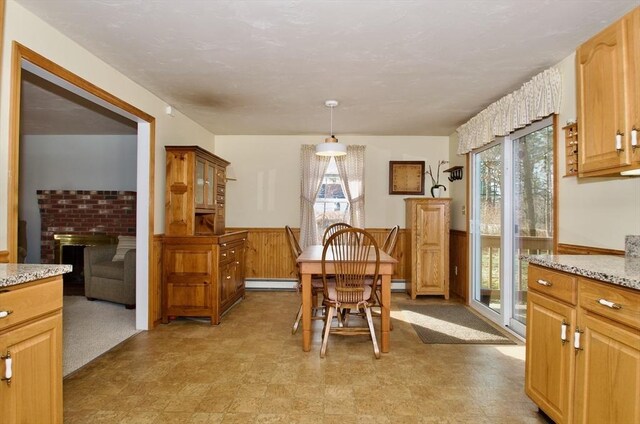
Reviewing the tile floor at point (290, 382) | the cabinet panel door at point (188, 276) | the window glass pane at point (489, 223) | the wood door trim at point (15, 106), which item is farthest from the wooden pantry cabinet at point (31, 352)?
the window glass pane at point (489, 223)

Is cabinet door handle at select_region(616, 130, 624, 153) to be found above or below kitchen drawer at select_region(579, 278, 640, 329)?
above

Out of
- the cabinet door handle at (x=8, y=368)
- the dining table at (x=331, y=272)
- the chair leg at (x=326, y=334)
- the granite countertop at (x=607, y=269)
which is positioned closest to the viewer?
the cabinet door handle at (x=8, y=368)

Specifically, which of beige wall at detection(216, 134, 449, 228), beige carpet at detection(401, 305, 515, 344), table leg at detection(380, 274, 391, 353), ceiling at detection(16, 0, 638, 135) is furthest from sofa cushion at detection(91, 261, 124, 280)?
beige carpet at detection(401, 305, 515, 344)

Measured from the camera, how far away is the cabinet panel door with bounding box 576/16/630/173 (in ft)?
6.02

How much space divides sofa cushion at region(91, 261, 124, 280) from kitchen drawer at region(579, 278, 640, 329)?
15.2ft

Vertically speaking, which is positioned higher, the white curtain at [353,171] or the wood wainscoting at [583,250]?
the white curtain at [353,171]

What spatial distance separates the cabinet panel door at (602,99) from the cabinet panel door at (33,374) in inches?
110

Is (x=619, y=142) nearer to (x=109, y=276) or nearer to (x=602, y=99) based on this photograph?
(x=602, y=99)

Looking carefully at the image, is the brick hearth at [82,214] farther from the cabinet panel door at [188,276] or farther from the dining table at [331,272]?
the dining table at [331,272]

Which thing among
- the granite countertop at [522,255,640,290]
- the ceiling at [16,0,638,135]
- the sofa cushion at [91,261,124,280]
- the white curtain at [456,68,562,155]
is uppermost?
the ceiling at [16,0,638,135]

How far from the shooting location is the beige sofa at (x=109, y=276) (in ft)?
14.1

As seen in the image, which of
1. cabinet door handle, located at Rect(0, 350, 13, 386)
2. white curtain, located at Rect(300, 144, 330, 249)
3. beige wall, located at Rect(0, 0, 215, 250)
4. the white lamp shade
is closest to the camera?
cabinet door handle, located at Rect(0, 350, 13, 386)

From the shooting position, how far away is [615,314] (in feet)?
4.83

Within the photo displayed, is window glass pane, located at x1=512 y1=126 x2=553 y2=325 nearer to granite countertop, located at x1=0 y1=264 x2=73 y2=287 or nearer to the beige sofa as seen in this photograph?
granite countertop, located at x1=0 y1=264 x2=73 y2=287
